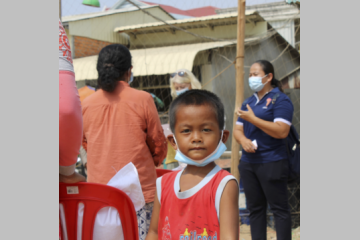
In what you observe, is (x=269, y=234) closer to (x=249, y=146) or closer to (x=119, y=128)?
(x=249, y=146)

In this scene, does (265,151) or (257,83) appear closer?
(265,151)

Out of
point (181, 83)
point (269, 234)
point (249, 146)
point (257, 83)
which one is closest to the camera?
point (249, 146)

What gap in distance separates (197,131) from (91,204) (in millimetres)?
587

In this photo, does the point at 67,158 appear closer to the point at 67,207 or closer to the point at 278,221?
the point at 67,207

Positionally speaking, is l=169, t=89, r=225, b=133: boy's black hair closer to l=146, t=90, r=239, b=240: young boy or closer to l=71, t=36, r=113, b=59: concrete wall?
l=146, t=90, r=239, b=240: young boy

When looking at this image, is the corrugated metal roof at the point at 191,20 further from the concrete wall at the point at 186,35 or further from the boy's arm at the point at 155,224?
the boy's arm at the point at 155,224

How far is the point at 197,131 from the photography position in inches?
55.7

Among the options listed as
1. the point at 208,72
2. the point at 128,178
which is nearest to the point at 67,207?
the point at 128,178

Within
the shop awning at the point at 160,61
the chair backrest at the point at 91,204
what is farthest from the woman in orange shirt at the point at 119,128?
the shop awning at the point at 160,61

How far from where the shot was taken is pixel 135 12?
371 inches

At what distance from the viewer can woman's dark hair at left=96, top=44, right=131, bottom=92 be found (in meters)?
2.19

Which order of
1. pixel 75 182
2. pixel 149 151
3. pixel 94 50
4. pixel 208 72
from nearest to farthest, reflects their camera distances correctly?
pixel 75 182 < pixel 149 151 < pixel 208 72 < pixel 94 50

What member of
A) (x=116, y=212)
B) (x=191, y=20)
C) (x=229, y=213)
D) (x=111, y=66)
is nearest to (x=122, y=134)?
(x=111, y=66)

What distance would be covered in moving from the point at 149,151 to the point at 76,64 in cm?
659
